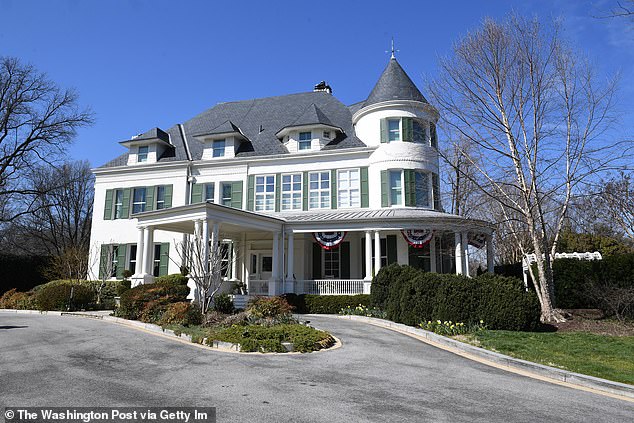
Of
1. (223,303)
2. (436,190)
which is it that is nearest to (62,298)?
(223,303)

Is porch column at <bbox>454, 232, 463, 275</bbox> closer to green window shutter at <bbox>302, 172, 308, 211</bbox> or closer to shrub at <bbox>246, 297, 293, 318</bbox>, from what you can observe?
green window shutter at <bbox>302, 172, 308, 211</bbox>

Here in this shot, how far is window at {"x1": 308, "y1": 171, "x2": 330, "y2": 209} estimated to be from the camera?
75.2ft

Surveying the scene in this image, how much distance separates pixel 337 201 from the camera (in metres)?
22.6

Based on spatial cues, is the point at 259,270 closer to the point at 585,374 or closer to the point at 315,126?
the point at 315,126

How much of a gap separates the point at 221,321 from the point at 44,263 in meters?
22.1

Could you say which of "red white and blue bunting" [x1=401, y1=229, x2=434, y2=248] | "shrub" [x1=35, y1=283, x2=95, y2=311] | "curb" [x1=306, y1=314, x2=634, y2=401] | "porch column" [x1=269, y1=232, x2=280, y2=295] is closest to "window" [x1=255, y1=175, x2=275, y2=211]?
"porch column" [x1=269, y1=232, x2=280, y2=295]

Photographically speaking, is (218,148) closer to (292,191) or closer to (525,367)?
(292,191)

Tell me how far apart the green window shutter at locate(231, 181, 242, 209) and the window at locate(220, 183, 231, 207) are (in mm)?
332

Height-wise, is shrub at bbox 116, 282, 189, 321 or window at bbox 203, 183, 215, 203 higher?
window at bbox 203, 183, 215, 203

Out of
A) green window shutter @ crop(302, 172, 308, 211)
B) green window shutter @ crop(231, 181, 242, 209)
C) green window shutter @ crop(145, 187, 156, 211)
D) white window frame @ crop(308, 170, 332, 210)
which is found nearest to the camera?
white window frame @ crop(308, 170, 332, 210)

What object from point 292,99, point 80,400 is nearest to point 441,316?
point 80,400

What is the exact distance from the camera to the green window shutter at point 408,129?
22109 millimetres

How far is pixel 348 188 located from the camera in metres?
22.7

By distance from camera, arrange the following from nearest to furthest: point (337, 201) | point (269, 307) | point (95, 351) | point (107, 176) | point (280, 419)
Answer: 1. point (280, 419)
2. point (95, 351)
3. point (269, 307)
4. point (337, 201)
5. point (107, 176)
